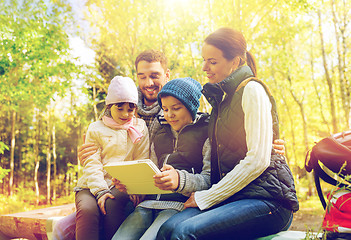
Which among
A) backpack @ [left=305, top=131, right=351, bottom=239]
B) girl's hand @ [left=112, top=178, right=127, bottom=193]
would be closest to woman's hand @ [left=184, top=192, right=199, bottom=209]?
girl's hand @ [left=112, top=178, right=127, bottom=193]

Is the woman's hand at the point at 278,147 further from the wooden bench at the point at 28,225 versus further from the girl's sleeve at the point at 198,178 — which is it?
the wooden bench at the point at 28,225

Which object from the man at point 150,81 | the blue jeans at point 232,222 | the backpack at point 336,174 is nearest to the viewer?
the backpack at point 336,174

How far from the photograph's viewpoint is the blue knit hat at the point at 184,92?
2186 mm

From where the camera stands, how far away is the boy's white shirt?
2.32 meters

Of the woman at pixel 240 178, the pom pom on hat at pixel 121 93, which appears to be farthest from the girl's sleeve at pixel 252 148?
the pom pom on hat at pixel 121 93

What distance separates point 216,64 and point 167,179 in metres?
0.86

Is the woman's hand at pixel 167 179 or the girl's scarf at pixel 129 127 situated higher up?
the girl's scarf at pixel 129 127

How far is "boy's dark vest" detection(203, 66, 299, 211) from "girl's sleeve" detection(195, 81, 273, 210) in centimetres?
7

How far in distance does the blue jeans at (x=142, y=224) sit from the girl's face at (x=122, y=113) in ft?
2.35

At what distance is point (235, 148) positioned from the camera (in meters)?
1.88

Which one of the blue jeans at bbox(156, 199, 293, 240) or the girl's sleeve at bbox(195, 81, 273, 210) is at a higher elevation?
the girl's sleeve at bbox(195, 81, 273, 210)

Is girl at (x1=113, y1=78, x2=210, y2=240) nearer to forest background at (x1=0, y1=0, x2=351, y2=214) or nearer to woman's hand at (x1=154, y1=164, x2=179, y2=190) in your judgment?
woman's hand at (x1=154, y1=164, x2=179, y2=190)

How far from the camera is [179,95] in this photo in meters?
2.18

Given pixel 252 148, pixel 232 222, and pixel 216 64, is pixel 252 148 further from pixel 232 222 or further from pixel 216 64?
pixel 216 64
